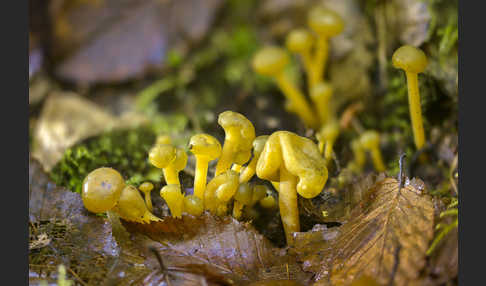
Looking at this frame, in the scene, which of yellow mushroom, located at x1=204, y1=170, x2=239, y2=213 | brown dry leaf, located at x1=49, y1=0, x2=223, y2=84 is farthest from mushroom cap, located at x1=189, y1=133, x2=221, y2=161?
brown dry leaf, located at x1=49, y1=0, x2=223, y2=84

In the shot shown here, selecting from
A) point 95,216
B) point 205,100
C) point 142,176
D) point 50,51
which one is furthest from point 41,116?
point 95,216

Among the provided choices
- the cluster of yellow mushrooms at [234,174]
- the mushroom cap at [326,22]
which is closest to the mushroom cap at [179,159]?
the cluster of yellow mushrooms at [234,174]

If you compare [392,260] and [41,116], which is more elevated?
[41,116]

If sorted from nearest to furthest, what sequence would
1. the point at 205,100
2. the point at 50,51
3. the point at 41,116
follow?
the point at 41,116
the point at 205,100
the point at 50,51

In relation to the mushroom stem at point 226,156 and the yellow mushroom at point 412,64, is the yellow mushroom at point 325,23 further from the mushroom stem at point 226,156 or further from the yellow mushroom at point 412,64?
the mushroom stem at point 226,156

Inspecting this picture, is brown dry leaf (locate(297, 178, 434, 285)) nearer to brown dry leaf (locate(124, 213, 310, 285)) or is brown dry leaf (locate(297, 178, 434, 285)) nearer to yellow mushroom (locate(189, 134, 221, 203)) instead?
brown dry leaf (locate(124, 213, 310, 285))

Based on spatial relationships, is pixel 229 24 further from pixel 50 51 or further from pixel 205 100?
pixel 50 51
